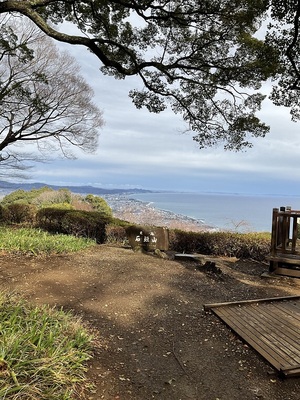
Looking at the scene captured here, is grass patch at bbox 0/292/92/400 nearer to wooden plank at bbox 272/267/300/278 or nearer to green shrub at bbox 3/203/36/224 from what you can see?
wooden plank at bbox 272/267/300/278

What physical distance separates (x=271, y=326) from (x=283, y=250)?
3.01 metres

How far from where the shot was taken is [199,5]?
234 inches

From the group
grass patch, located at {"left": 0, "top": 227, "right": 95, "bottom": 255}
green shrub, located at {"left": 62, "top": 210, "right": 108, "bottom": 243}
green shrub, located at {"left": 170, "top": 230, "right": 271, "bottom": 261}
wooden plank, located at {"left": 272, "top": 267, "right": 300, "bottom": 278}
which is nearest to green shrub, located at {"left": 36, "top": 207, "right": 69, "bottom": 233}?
green shrub, located at {"left": 62, "top": 210, "right": 108, "bottom": 243}

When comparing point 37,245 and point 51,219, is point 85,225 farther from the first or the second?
point 37,245

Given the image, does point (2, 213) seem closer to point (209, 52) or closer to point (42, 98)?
point (42, 98)

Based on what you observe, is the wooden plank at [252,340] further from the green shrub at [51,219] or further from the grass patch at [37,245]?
the green shrub at [51,219]

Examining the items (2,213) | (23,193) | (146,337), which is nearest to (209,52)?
(146,337)

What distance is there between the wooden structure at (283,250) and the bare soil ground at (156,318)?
0.97 ft

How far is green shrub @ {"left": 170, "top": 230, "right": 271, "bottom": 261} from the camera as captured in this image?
7373 mm

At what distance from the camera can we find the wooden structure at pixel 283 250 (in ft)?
19.3

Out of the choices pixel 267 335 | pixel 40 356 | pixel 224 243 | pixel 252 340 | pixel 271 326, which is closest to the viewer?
pixel 40 356

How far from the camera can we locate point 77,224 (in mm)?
8812

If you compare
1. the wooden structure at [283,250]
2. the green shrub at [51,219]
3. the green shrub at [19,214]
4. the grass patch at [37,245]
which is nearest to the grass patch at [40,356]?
the grass patch at [37,245]

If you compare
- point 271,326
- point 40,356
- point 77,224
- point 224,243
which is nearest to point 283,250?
point 224,243
